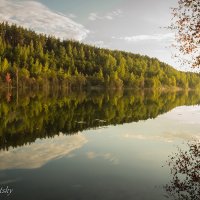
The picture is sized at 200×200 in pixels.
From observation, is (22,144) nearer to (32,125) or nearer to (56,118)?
(32,125)

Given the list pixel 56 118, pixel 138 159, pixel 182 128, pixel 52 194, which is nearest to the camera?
pixel 52 194

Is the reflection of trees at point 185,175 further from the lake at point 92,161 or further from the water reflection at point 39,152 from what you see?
the water reflection at point 39,152

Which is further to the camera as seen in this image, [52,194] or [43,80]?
[43,80]

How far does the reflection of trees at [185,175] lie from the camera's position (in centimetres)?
1207

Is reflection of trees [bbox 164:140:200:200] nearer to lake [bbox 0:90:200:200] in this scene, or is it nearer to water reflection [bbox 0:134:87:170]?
lake [bbox 0:90:200:200]

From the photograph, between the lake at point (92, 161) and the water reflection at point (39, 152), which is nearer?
the lake at point (92, 161)

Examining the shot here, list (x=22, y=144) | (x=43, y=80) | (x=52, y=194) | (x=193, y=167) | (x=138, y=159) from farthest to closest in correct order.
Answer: (x=43, y=80), (x=22, y=144), (x=138, y=159), (x=193, y=167), (x=52, y=194)

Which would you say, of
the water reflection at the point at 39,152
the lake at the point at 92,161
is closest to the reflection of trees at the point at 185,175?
the lake at the point at 92,161

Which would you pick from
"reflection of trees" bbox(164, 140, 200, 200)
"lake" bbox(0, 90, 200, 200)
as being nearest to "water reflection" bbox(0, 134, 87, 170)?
"lake" bbox(0, 90, 200, 200)

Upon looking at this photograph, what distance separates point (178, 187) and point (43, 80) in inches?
5715

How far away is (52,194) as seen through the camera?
11.6 meters

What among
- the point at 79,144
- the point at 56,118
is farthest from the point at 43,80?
the point at 79,144

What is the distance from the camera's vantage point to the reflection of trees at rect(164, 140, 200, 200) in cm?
1207

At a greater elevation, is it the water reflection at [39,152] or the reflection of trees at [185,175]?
the water reflection at [39,152]
